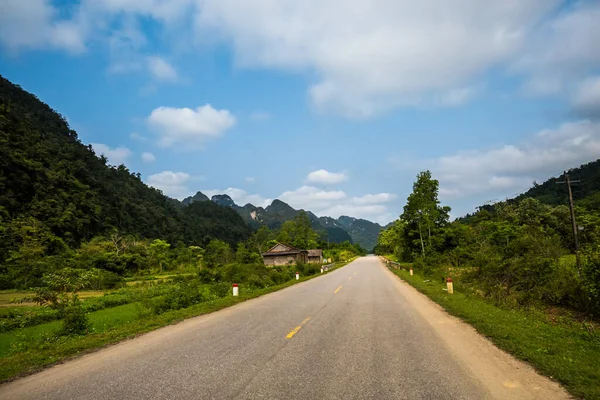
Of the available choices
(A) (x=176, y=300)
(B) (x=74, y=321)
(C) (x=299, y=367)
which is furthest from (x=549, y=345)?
(A) (x=176, y=300)

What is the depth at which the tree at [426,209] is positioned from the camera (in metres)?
45.6

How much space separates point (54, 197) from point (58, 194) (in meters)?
1.99

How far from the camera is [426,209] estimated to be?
4622 cm

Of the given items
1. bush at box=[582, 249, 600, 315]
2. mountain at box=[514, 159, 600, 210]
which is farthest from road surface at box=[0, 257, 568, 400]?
mountain at box=[514, 159, 600, 210]

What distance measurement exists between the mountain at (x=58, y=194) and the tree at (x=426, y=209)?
48.2m

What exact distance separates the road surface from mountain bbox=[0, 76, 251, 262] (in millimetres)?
42918

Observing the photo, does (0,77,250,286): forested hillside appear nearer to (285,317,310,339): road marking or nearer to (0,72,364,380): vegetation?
(0,72,364,380): vegetation

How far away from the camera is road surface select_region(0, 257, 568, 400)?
4715 mm

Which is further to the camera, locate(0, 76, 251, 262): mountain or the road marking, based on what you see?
locate(0, 76, 251, 262): mountain

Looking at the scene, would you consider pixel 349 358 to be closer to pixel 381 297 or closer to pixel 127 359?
pixel 127 359

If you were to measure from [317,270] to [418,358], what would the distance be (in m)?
40.9

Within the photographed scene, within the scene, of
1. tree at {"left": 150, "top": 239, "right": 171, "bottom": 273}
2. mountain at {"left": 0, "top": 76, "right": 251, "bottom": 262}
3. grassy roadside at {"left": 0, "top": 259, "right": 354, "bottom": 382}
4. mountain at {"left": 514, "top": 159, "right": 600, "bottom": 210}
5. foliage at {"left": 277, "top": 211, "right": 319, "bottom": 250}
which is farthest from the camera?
foliage at {"left": 277, "top": 211, "right": 319, "bottom": 250}

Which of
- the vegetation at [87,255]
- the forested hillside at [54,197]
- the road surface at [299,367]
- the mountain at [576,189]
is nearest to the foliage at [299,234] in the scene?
the vegetation at [87,255]

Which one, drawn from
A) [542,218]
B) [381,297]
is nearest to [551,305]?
[381,297]
